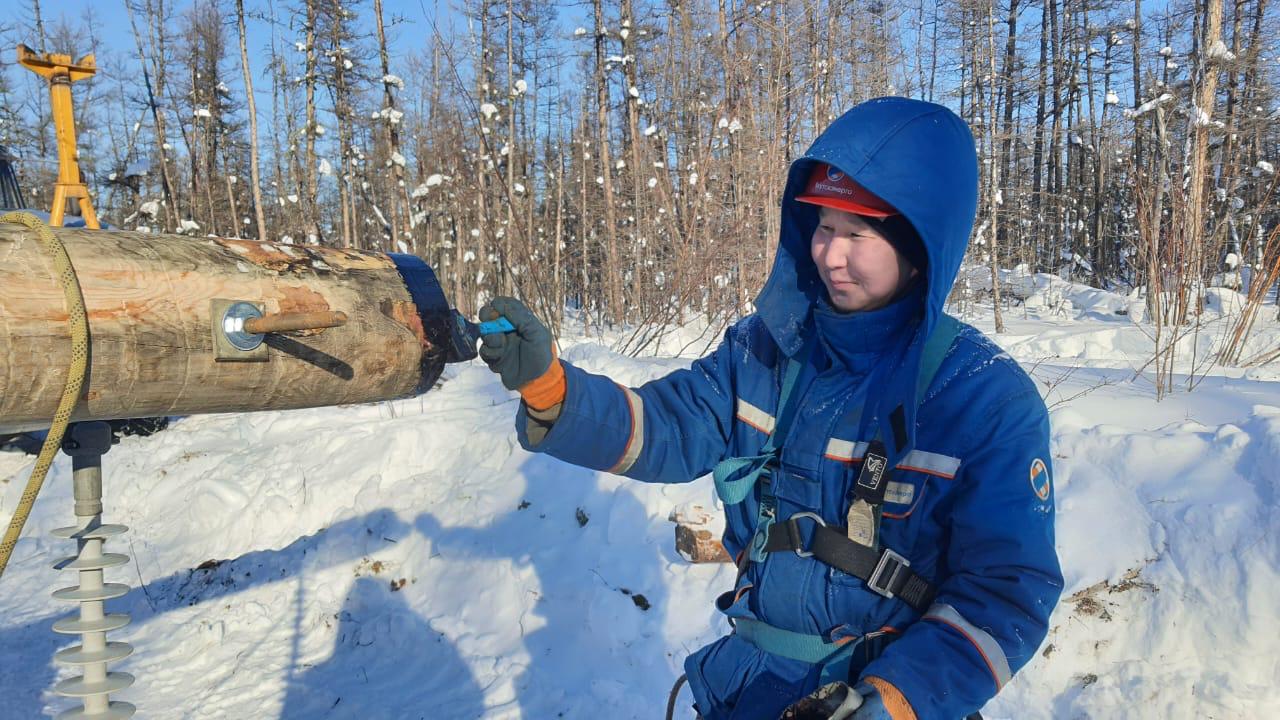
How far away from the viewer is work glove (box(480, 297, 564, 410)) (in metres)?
1.59

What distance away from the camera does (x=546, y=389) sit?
1.62 metres

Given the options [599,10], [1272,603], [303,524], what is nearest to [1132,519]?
[1272,603]

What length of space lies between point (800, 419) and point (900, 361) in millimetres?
239

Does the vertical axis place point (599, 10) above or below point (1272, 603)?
above

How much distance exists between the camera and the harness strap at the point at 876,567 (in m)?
1.42

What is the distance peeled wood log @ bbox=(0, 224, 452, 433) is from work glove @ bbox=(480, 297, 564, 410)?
60 centimetres

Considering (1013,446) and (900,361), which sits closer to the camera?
(1013,446)

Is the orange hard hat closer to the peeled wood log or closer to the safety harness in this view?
the safety harness

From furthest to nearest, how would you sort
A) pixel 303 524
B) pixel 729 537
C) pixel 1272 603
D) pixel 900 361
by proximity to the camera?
1. pixel 303 524
2. pixel 1272 603
3. pixel 729 537
4. pixel 900 361

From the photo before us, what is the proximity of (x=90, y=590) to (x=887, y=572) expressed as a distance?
2.27m

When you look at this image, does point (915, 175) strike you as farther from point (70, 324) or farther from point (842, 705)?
point (70, 324)

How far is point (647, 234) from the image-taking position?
9992 millimetres

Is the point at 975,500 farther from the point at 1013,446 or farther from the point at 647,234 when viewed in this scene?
the point at 647,234

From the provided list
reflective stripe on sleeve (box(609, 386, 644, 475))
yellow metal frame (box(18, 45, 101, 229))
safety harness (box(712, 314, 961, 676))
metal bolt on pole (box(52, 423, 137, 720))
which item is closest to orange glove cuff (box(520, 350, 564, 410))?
reflective stripe on sleeve (box(609, 386, 644, 475))
